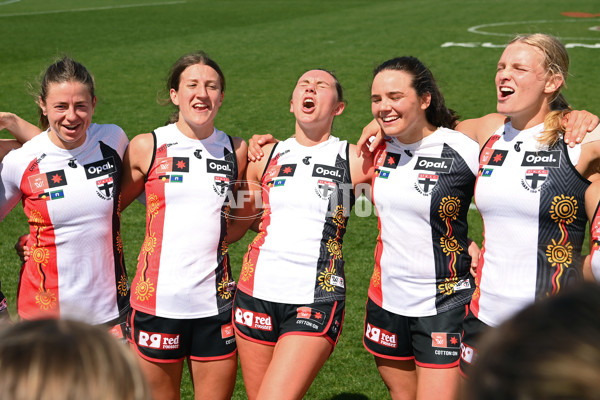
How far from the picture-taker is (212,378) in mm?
4223

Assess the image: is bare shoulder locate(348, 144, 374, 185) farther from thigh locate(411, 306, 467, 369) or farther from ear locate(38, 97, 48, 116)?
ear locate(38, 97, 48, 116)

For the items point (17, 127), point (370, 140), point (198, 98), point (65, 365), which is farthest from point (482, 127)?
point (65, 365)

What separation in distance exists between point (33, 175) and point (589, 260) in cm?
314

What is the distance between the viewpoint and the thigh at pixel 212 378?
4219mm

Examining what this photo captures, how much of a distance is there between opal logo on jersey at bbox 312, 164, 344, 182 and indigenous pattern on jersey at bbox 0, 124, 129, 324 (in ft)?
4.02

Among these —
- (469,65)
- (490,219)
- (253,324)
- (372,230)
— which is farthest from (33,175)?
(469,65)

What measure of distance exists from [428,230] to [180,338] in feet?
5.17

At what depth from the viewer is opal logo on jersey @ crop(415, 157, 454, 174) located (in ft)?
13.4

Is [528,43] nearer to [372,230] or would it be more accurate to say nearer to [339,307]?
[339,307]

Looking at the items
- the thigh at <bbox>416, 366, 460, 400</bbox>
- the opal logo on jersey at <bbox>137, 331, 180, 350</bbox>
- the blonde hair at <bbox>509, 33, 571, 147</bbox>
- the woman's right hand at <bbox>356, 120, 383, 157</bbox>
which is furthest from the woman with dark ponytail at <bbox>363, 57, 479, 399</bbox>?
the opal logo on jersey at <bbox>137, 331, 180, 350</bbox>

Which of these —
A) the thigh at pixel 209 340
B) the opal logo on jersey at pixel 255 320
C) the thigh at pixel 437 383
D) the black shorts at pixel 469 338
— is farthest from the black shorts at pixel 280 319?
the black shorts at pixel 469 338

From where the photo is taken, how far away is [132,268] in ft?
24.8

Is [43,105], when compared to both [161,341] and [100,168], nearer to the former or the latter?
[100,168]

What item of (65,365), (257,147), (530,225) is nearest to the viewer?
(65,365)
